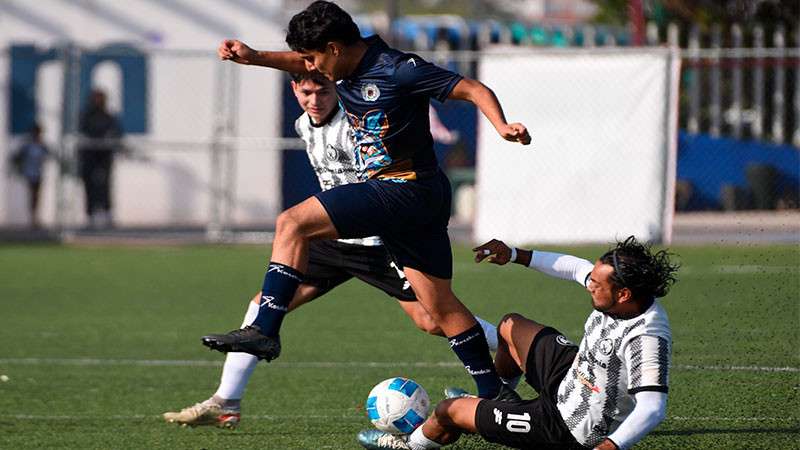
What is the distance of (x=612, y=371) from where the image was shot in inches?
164

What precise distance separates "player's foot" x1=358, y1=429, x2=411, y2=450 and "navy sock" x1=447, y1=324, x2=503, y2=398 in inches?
19.1

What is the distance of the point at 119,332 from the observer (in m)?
8.71

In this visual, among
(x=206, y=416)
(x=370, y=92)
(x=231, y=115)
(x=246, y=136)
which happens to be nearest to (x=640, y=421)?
(x=370, y=92)

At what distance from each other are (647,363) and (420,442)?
122 centimetres

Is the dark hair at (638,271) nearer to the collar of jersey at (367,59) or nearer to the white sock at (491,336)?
the white sock at (491,336)

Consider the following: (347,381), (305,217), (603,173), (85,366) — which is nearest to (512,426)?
(305,217)

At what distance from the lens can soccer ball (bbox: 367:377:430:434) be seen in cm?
496

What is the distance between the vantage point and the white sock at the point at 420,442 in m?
4.76

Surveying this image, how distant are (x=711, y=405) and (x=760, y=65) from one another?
11.0 meters

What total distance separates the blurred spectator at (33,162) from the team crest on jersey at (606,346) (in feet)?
48.0

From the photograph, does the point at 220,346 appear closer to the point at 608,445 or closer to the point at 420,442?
the point at 420,442

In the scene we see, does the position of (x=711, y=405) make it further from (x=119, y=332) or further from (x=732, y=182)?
(x=732, y=182)

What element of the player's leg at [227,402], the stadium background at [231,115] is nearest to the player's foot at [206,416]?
the player's leg at [227,402]

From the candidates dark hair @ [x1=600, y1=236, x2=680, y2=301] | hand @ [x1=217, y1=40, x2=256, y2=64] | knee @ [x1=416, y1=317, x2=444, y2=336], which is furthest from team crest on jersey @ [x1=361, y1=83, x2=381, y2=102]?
knee @ [x1=416, y1=317, x2=444, y2=336]
